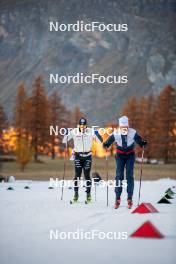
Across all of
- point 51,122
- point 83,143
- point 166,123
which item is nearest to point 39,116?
point 51,122

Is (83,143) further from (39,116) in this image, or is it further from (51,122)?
(51,122)

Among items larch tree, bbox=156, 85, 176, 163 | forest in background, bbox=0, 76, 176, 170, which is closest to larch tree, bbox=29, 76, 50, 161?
forest in background, bbox=0, 76, 176, 170

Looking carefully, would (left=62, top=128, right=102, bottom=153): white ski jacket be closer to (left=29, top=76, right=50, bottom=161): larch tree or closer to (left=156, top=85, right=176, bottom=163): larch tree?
(left=156, top=85, right=176, bottom=163): larch tree

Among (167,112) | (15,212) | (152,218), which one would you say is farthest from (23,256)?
(167,112)

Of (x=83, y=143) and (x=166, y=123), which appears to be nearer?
(x=83, y=143)

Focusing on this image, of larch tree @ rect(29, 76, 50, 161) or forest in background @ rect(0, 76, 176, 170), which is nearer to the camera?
forest in background @ rect(0, 76, 176, 170)

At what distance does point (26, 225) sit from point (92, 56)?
171718 millimetres

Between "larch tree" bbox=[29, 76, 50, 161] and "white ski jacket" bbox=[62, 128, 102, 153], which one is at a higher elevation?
"larch tree" bbox=[29, 76, 50, 161]

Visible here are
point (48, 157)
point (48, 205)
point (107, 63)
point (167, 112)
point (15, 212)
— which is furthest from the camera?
point (107, 63)

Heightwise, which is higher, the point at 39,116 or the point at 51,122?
the point at 39,116

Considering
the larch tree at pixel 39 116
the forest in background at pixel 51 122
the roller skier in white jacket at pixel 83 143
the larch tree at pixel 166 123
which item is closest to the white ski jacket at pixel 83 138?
the roller skier in white jacket at pixel 83 143

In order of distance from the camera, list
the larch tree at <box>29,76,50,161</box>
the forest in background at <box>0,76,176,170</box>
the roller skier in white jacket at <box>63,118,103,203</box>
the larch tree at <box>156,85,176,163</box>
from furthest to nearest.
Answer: the larch tree at <box>29,76,50,161</box>
the forest in background at <box>0,76,176,170</box>
the larch tree at <box>156,85,176,163</box>
the roller skier in white jacket at <box>63,118,103,203</box>

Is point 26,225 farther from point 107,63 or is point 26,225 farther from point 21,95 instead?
point 107,63

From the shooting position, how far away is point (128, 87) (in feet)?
593
